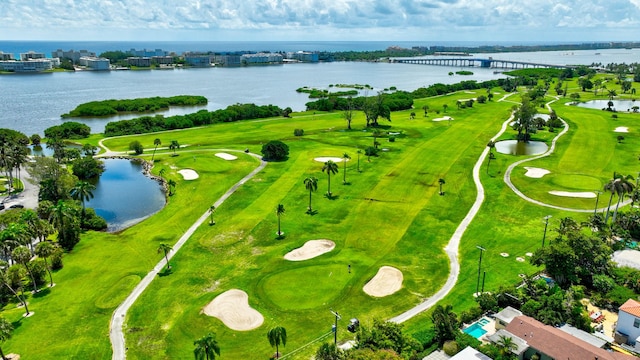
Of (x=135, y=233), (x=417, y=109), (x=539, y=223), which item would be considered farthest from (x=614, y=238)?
(x=417, y=109)

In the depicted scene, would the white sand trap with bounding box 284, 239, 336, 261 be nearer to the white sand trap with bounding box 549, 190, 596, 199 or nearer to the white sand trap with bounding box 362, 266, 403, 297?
the white sand trap with bounding box 362, 266, 403, 297

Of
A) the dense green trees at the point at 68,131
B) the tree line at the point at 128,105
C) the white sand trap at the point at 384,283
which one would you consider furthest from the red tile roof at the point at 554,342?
the tree line at the point at 128,105

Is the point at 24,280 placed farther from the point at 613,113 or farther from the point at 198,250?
the point at 613,113

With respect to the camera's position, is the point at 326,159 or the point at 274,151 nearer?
the point at 274,151

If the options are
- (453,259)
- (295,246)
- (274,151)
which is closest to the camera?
(453,259)

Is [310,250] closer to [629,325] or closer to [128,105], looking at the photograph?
[629,325]

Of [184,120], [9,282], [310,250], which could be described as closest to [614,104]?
[184,120]

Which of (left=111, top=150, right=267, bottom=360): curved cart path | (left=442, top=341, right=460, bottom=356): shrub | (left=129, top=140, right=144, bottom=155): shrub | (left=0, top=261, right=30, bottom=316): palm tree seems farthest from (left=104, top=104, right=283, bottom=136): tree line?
(left=442, top=341, right=460, bottom=356): shrub
